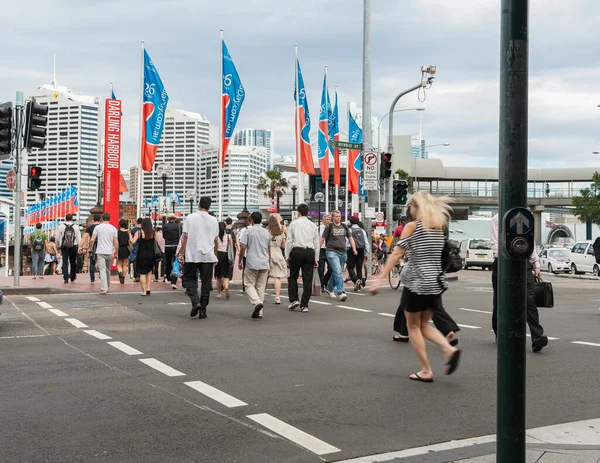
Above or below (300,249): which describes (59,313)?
below

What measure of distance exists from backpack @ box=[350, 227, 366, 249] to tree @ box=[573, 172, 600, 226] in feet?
141

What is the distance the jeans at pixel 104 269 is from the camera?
16.5 metres

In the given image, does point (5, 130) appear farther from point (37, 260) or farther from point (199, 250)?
point (199, 250)

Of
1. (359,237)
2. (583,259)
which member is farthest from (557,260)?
(359,237)

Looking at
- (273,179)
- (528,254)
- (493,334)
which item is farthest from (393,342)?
(273,179)

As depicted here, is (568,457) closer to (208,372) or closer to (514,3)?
(514,3)

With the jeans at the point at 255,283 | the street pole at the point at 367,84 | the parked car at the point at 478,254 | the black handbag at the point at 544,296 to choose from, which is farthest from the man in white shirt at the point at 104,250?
the parked car at the point at 478,254

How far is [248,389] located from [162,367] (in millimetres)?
1371

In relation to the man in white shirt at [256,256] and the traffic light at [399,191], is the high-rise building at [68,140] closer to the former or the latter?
the traffic light at [399,191]

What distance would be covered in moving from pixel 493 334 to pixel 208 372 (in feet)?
15.4

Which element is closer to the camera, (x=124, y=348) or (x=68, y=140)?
(x=124, y=348)

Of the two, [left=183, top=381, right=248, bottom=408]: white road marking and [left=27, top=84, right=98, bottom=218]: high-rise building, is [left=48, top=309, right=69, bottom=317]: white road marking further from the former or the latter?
[left=27, top=84, right=98, bottom=218]: high-rise building

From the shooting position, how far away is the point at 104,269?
1656 centimetres

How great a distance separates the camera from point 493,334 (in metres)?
10.3
